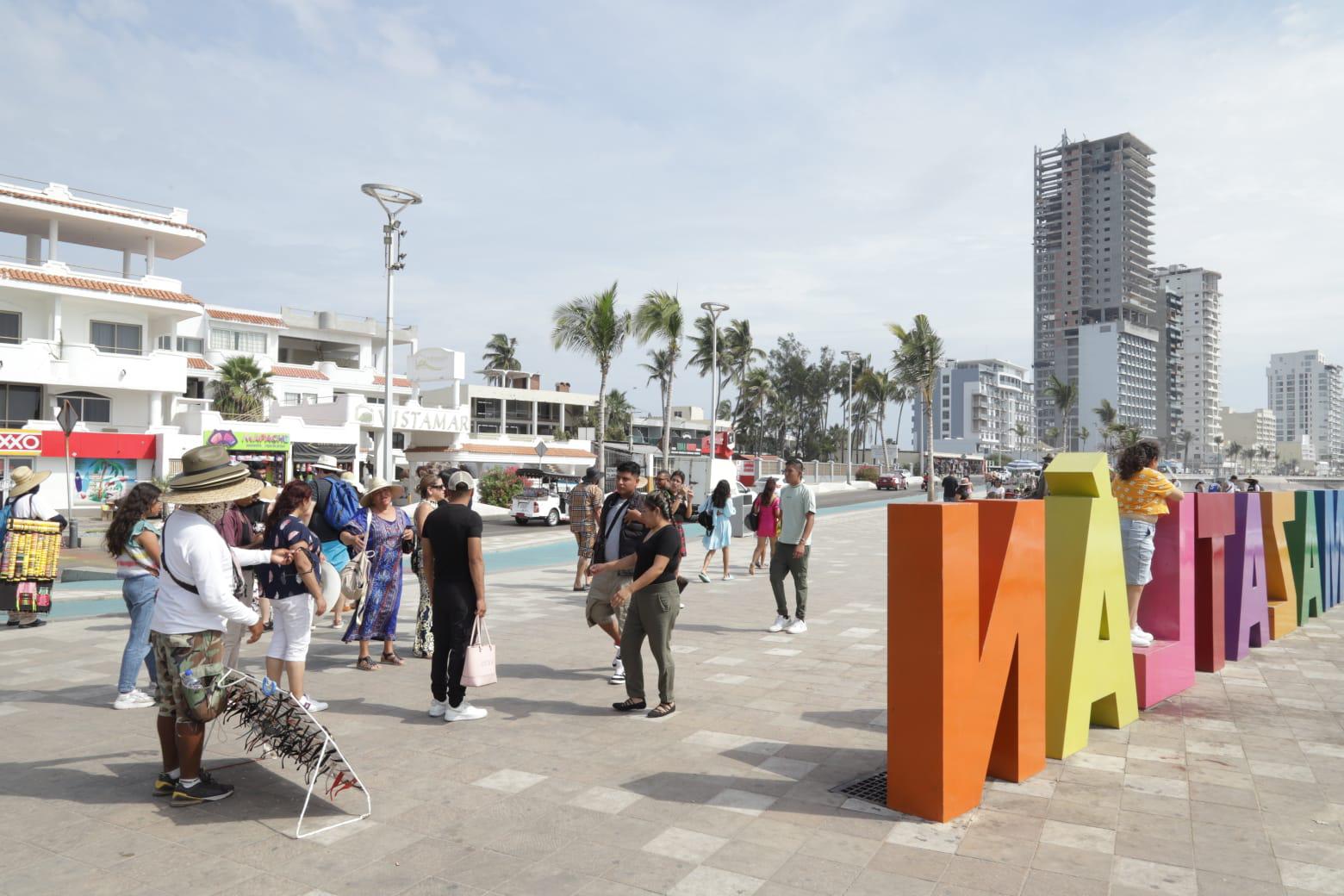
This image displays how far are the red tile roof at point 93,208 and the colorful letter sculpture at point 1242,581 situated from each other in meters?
34.2

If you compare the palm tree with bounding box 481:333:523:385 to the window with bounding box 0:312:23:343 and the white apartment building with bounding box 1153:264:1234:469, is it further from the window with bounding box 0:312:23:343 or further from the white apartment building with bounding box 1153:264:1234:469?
the white apartment building with bounding box 1153:264:1234:469

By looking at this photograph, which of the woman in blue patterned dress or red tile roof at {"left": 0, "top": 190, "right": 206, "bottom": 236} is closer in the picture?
the woman in blue patterned dress

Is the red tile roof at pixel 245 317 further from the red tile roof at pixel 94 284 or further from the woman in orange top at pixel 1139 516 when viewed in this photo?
the woman in orange top at pixel 1139 516

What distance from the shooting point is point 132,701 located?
628 centimetres

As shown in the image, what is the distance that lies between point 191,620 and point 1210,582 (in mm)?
7880

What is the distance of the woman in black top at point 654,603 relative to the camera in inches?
238

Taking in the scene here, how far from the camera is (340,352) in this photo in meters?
50.7

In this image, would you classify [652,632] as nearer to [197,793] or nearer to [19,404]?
[197,793]

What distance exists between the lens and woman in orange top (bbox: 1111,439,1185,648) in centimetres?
683

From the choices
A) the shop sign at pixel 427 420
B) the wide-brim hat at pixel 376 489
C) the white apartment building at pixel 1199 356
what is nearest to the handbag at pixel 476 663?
the wide-brim hat at pixel 376 489

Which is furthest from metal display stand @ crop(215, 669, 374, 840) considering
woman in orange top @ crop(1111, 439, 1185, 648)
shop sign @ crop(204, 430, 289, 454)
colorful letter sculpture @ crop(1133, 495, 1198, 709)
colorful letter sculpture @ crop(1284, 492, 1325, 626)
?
shop sign @ crop(204, 430, 289, 454)

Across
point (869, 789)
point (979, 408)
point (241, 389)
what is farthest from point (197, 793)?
point (979, 408)

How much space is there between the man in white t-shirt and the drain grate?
12.8 feet

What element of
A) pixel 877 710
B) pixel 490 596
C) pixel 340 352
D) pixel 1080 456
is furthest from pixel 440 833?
pixel 340 352
